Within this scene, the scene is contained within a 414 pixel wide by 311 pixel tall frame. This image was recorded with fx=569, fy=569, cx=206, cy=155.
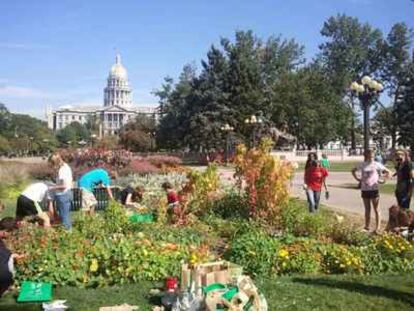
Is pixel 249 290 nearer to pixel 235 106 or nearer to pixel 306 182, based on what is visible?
pixel 306 182

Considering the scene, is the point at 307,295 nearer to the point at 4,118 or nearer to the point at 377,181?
the point at 377,181

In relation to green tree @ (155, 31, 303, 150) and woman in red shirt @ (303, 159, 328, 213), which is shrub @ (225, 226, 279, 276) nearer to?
woman in red shirt @ (303, 159, 328, 213)

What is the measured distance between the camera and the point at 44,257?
7.08 metres

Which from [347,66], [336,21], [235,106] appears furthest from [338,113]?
[235,106]

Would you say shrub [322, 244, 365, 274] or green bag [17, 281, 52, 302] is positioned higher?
shrub [322, 244, 365, 274]

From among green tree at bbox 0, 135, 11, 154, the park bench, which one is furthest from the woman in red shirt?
green tree at bbox 0, 135, 11, 154

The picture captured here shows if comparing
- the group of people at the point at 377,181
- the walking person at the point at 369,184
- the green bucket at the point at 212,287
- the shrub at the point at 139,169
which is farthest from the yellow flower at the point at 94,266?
the shrub at the point at 139,169

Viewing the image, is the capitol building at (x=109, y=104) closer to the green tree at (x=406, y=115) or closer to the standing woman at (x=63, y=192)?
the green tree at (x=406, y=115)

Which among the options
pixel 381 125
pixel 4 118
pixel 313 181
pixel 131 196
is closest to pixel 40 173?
pixel 131 196

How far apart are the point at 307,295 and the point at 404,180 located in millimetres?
5387

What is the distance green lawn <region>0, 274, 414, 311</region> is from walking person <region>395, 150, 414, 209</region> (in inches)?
156

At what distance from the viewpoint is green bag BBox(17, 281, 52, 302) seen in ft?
20.7

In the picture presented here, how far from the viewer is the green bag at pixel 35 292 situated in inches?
248

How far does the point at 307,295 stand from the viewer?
6.32 meters
